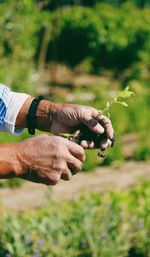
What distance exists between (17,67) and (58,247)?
5557 millimetres

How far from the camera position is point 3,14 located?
826cm

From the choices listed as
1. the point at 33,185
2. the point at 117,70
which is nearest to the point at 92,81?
the point at 117,70

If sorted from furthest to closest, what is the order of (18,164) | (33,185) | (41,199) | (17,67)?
(17,67) → (33,185) → (41,199) → (18,164)

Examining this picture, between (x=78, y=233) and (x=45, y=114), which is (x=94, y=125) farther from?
(x=78, y=233)

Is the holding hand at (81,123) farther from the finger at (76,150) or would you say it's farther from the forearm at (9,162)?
the forearm at (9,162)

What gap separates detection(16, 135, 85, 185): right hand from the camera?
7.30 feet

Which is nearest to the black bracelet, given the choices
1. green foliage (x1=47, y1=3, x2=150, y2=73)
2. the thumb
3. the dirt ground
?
the thumb

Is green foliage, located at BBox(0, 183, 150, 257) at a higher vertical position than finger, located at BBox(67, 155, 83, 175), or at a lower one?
lower

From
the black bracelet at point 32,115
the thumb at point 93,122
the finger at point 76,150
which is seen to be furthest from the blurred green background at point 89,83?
the finger at point 76,150

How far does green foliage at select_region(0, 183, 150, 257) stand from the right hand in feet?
5.52

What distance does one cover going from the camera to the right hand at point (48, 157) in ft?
7.30

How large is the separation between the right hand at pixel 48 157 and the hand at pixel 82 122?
63mm

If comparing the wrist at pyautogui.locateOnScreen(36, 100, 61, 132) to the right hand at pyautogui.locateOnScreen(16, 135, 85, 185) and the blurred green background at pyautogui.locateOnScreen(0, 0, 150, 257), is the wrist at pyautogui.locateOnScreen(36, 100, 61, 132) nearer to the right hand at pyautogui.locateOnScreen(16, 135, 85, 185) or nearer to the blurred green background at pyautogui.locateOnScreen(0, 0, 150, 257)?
the right hand at pyautogui.locateOnScreen(16, 135, 85, 185)

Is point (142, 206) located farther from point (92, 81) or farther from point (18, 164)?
point (92, 81)
